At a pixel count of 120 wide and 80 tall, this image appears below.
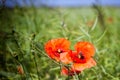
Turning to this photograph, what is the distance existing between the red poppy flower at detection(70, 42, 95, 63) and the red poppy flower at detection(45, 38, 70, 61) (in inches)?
2.0

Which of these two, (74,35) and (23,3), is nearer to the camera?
(74,35)

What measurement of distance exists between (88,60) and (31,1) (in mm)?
1471

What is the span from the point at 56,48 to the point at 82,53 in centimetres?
11

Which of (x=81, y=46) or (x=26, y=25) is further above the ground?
(x=26, y=25)

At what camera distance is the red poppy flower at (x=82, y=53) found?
1342 millimetres

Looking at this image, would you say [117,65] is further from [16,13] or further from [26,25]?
[16,13]

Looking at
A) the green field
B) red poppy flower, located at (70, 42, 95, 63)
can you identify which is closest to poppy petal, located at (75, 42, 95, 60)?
red poppy flower, located at (70, 42, 95, 63)

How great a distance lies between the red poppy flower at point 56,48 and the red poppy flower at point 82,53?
0.05m

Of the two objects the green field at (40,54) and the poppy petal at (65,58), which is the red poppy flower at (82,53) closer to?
the poppy petal at (65,58)

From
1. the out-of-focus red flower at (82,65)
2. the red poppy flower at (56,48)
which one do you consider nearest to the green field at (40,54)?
the red poppy flower at (56,48)

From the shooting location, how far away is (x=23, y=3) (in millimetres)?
2797

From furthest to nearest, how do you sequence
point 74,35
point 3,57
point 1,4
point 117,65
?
1. point 74,35
2. point 3,57
3. point 117,65
4. point 1,4

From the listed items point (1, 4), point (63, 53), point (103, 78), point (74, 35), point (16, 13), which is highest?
point (16, 13)

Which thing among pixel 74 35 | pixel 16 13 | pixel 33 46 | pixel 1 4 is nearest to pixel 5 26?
pixel 16 13
